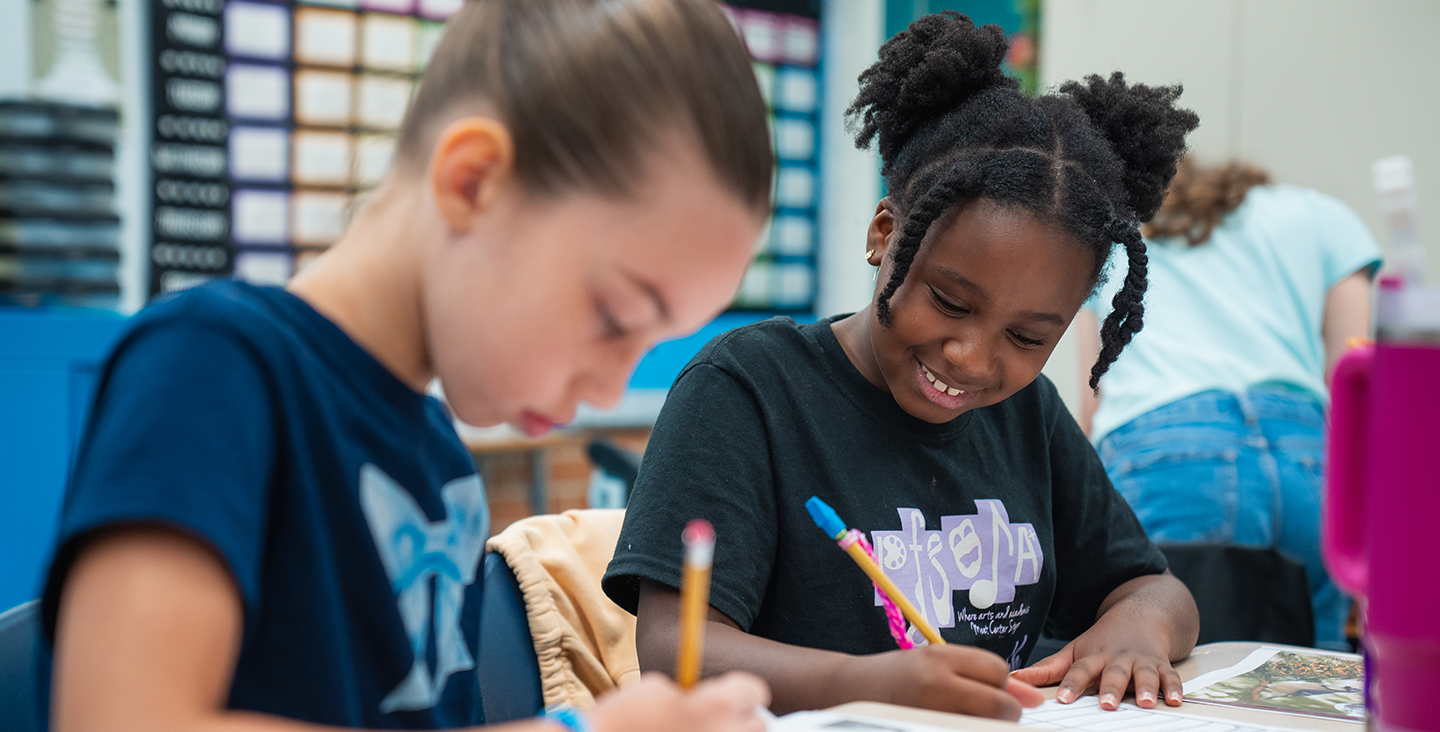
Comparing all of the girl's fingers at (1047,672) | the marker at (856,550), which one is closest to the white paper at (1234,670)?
the girl's fingers at (1047,672)

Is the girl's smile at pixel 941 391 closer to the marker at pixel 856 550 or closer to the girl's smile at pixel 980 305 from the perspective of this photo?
the girl's smile at pixel 980 305

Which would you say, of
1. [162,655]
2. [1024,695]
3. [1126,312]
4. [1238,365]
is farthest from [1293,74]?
[162,655]

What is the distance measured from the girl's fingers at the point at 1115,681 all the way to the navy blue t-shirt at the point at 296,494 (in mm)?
519

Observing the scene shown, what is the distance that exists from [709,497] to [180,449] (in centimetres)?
50

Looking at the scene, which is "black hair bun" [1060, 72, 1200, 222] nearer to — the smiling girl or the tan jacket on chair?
the smiling girl

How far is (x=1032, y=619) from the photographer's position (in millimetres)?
1096

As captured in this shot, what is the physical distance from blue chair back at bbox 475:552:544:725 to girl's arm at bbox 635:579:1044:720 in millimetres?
126

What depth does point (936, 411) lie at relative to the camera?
3.44 feet

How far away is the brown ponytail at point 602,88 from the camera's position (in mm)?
555

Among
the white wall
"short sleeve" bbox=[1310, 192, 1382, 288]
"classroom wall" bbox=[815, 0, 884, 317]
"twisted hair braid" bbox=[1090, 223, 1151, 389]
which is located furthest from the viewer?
"classroom wall" bbox=[815, 0, 884, 317]

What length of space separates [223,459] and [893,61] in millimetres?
838

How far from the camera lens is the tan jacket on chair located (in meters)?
0.96

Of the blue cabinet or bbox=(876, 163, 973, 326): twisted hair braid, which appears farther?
the blue cabinet

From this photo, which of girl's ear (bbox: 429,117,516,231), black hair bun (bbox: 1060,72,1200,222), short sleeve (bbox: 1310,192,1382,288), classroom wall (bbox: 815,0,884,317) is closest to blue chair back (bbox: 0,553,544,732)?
girl's ear (bbox: 429,117,516,231)
